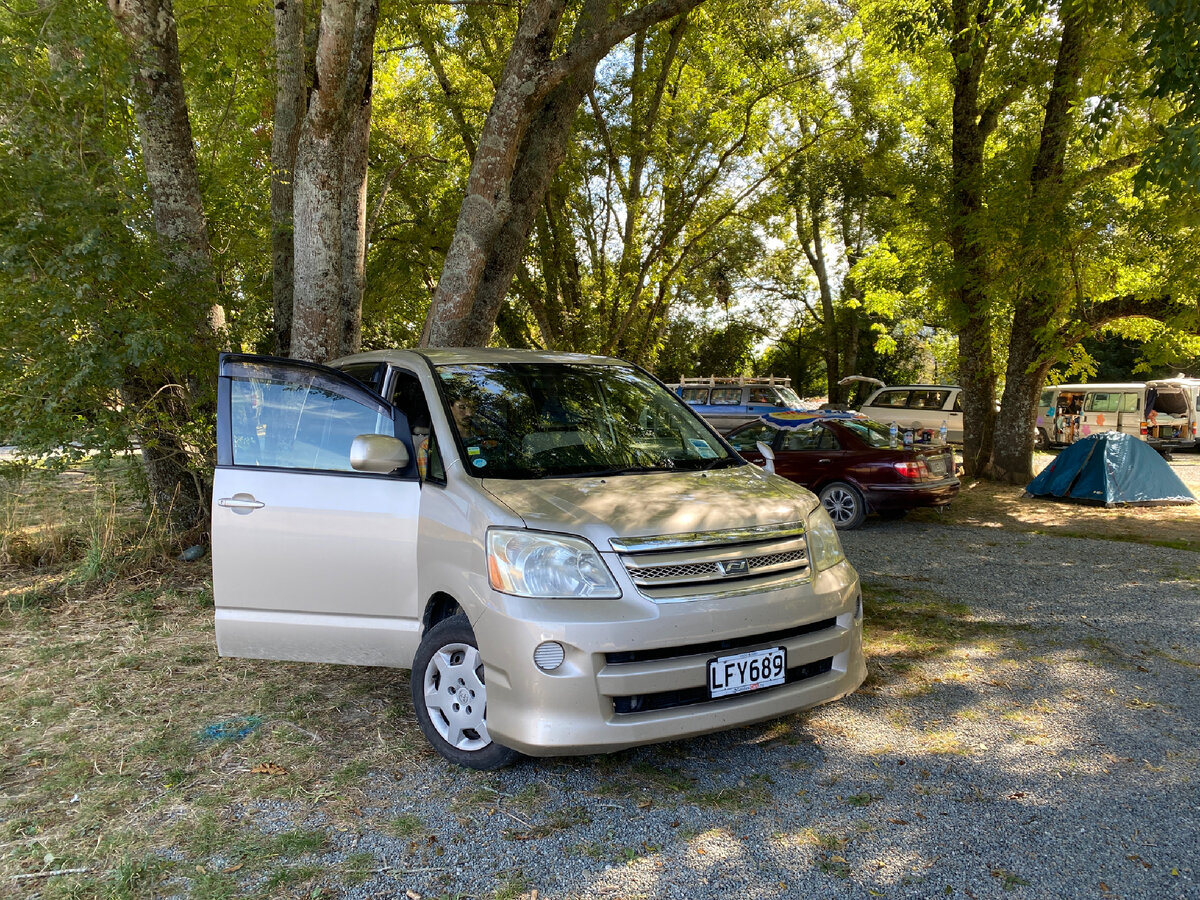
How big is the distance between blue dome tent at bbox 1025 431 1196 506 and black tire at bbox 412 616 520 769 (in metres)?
11.4

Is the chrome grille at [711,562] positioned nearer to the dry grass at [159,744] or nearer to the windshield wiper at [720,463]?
the windshield wiper at [720,463]

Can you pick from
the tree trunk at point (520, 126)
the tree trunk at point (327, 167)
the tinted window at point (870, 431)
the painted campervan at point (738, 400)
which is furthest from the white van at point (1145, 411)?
the tree trunk at point (327, 167)

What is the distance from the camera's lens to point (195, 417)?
23.3ft

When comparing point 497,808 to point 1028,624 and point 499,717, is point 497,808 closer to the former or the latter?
point 499,717

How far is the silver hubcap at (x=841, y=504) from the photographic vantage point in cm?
1005

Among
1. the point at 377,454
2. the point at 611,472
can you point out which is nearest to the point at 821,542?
the point at 611,472

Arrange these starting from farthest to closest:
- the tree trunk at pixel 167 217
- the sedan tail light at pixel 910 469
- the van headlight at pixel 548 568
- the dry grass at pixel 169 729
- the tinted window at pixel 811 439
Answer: the tinted window at pixel 811 439 < the sedan tail light at pixel 910 469 < the tree trunk at pixel 167 217 < the van headlight at pixel 548 568 < the dry grass at pixel 169 729

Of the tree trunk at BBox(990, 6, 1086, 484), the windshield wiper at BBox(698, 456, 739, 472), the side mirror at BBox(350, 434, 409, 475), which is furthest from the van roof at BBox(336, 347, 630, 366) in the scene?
the tree trunk at BBox(990, 6, 1086, 484)

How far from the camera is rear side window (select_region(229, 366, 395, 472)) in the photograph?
3.99m

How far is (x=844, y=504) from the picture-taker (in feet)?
33.2

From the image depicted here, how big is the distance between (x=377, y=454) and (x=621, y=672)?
1.44 metres

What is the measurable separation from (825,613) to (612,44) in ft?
17.6

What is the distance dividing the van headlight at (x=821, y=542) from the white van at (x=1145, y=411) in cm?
1890

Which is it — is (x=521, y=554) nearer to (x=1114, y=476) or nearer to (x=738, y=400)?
(x=1114, y=476)
